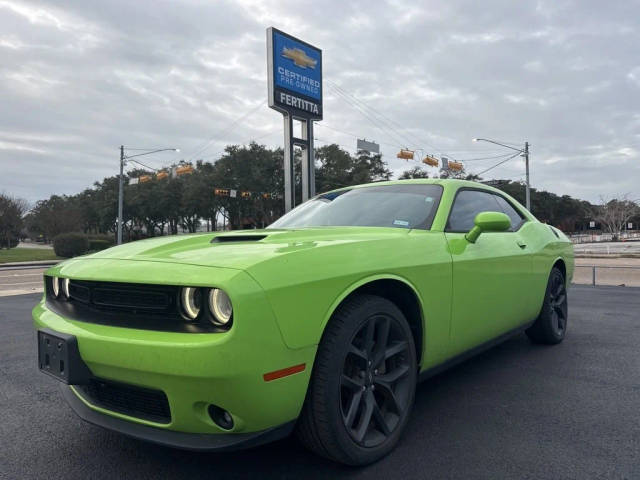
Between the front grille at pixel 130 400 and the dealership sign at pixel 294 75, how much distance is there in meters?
14.3

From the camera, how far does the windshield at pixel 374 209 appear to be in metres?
2.96

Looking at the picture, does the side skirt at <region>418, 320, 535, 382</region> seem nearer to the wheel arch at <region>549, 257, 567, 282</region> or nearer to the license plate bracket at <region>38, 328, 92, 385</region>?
the wheel arch at <region>549, 257, 567, 282</region>

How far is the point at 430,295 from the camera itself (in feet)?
8.19

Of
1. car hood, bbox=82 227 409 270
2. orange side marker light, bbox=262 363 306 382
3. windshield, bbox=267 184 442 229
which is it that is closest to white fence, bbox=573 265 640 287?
windshield, bbox=267 184 442 229

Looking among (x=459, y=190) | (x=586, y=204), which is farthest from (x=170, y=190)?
(x=586, y=204)

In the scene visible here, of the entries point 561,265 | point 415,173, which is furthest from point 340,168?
point 561,265

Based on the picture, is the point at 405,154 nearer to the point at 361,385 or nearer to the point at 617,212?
the point at 361,385

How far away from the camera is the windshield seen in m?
2.96

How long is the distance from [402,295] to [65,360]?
1.56m

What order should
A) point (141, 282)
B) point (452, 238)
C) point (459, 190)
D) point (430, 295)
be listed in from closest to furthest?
point (141, 282)
point (430, 295)
point (452, 238)
point (459, 190)

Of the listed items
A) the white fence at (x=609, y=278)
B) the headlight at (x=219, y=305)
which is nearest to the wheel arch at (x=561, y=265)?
the headlight at (x=219, y=305)

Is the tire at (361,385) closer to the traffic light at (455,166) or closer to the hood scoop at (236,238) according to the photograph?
the hood scoop at (236,238)

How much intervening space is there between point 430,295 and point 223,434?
125 cm

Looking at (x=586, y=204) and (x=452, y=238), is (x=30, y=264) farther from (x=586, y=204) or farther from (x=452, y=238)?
(x=586, y=204)
